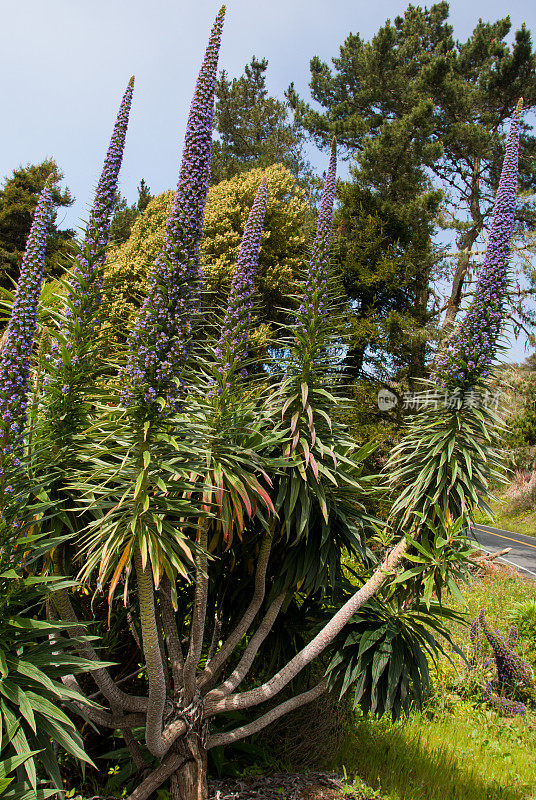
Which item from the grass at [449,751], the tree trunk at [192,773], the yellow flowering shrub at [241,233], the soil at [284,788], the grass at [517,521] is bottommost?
the grass at [449,751]

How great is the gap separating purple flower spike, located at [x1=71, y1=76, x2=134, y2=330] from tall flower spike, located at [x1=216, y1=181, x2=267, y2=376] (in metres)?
0.95

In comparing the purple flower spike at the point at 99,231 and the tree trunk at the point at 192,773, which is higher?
the purple flower spike at the point at 99,231

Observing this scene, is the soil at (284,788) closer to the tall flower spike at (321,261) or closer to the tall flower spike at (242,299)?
the tall flower spike at (242,299)

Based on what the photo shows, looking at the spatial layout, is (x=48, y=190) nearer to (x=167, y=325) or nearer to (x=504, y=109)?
(x=167, y=325)

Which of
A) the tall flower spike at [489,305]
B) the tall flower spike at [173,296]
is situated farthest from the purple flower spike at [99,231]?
the tall flower spike at [489,305]

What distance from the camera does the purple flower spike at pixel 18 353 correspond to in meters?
3.10

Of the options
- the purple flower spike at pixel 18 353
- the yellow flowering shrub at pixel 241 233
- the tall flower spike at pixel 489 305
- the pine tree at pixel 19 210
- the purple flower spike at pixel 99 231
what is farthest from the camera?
the pine tree at pixel 19 210

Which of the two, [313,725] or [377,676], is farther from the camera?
[313,725]

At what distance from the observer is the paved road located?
642 inches

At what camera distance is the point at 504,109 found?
18.7 metres

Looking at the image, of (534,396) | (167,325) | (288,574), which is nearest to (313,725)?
(288,574)

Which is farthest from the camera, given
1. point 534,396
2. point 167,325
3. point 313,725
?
point 534,396

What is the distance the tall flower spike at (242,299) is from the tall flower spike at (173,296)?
2.82 ft

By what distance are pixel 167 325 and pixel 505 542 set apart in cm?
2082
